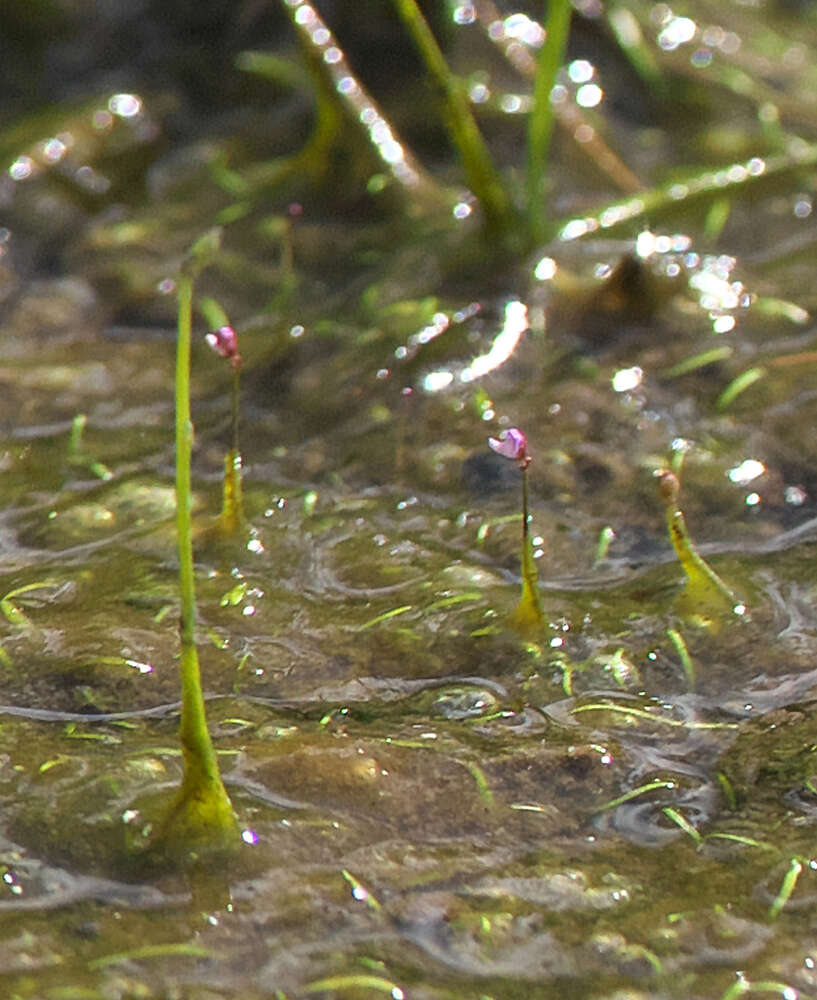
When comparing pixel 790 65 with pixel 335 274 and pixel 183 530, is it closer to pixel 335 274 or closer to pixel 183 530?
pixel 335 274

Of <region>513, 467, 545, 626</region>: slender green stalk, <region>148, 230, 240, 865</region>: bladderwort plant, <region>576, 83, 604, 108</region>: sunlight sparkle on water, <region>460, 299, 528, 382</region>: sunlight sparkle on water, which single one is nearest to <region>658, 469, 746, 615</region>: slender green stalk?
<region>513, 467, 545, 626</region>: slender green stalk

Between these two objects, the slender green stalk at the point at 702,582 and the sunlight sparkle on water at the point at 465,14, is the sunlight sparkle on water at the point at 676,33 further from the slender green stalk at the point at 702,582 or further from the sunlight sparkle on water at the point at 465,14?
the slender green stalk at the point at 702,582

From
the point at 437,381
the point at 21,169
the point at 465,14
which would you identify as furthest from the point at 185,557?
the point at 465,14

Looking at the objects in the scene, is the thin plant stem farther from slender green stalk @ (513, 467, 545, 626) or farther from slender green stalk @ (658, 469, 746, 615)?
slender green stalk @ (658, 469, 746, 615)

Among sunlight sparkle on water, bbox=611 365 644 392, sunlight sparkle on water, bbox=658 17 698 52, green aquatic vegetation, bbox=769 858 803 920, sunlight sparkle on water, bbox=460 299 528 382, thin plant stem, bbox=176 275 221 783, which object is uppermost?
thin plant stem, bbox=176 275 221 783

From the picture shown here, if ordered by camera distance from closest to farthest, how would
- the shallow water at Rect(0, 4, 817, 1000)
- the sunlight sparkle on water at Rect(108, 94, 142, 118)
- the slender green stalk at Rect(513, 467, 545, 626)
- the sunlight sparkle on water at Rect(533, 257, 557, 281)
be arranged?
the shallow water at Rect(0, 4, 817, 1000), the slender green stalk at Rect(513, 467, 545, 626), the sunlight sparkle on water at Rect(533, 257, 557, 281), the sunlight sparkle on water at Rect(108, 94, 142, 118)

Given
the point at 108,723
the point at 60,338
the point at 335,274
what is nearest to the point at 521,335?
the point at 335,274

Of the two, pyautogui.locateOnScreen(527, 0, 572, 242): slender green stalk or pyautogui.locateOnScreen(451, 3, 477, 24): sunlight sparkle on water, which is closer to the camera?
pyautogui.locateOnScreen(527, 0, 572, 242): slender green stalk
